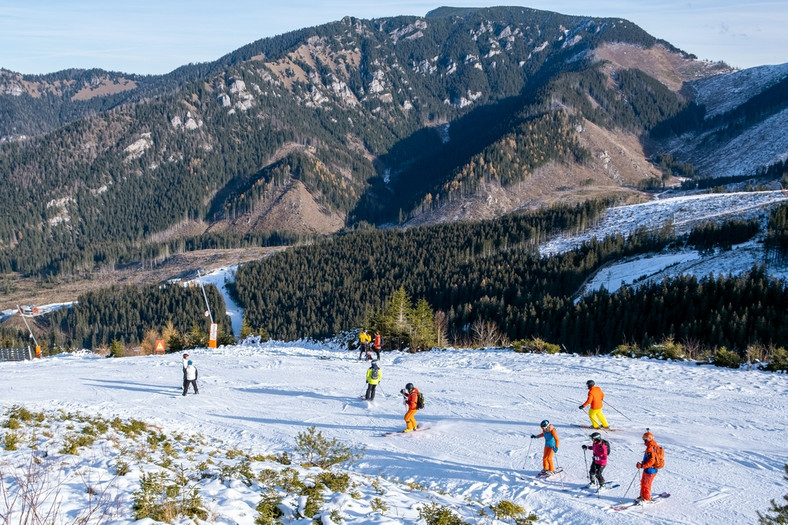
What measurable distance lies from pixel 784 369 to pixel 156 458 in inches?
947

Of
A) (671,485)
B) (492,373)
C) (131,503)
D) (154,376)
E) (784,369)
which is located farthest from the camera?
(154,376)

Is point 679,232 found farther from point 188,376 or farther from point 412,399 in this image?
point 188,376

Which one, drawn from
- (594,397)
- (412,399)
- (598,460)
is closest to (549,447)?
(598,460)

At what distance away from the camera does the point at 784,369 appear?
917 inches

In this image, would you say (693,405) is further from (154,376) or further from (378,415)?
(154,376)

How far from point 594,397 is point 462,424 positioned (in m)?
4.56

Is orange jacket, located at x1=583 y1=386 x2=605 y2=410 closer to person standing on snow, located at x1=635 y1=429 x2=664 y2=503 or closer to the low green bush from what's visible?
person standing on snow, located at x1=635 y1=429 x2=664 y2=503

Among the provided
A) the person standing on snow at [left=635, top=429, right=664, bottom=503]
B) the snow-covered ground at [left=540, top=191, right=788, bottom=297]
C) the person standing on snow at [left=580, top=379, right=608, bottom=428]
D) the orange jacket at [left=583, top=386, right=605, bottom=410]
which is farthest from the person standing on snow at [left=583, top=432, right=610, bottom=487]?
the snow-covered ground at [left=540, top=191, right=788, bottom=297]

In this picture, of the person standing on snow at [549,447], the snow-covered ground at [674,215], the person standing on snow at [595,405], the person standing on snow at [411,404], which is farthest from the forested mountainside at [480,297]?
the person standing on snow at [549,447]

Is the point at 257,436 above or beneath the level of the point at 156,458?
beneath

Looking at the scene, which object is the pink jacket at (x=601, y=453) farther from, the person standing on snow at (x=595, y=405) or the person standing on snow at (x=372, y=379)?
the person standing on snow at (x=372, y=379)

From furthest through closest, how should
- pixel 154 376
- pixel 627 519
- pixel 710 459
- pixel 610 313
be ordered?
1. pixel 610 313
2. pixel 154 376
3. pixel 710 459
4. pixel 627 519

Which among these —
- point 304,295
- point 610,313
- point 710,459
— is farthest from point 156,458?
point 304,295

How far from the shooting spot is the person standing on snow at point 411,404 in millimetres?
18812
